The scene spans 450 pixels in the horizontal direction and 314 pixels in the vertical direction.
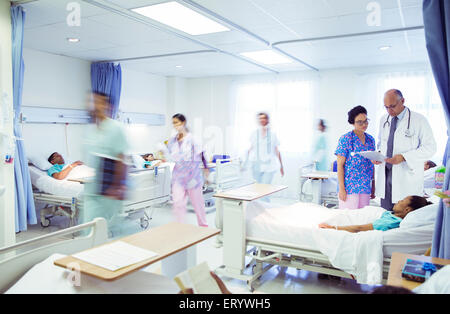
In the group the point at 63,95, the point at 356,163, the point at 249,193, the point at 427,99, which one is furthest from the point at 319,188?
the point at 63,95

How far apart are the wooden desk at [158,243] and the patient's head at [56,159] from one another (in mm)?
3843

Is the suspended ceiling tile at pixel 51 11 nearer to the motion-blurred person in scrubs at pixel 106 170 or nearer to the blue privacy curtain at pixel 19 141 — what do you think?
the blue privacy curtain at pixel 19 141

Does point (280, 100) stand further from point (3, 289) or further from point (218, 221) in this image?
point (3, 289)

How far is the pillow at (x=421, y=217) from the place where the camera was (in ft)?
7.84

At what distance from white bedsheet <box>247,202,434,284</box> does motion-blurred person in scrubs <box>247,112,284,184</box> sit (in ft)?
4.92

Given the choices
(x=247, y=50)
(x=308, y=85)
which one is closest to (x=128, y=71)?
(x=247, y=50)

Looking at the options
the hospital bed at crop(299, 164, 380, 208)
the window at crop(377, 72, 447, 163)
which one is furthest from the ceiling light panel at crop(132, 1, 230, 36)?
the window at crop(377, 72, 447, 163)

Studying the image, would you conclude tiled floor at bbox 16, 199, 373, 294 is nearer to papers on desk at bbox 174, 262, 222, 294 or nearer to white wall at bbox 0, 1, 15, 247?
papers on desk at bbox 174, 262, 222, 294

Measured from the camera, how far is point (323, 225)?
110 inches

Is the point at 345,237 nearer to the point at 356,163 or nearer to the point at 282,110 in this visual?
the point at 356,163

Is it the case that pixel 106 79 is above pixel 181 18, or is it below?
below

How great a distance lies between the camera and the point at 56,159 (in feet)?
16.9

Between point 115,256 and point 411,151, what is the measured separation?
7.25ft

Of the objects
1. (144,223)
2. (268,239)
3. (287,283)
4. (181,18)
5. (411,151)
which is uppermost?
(181,18)
